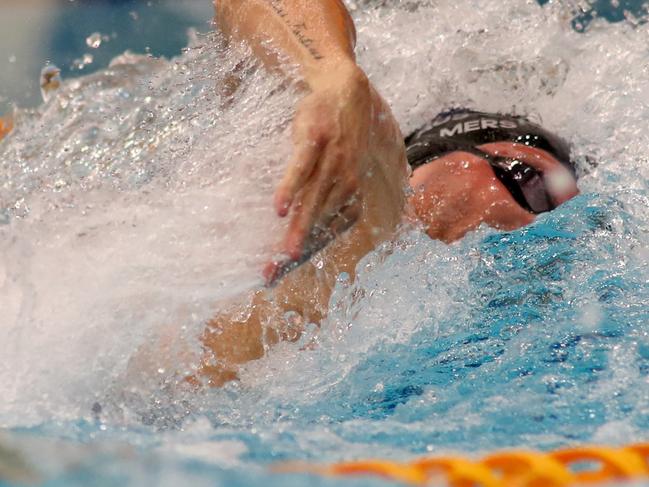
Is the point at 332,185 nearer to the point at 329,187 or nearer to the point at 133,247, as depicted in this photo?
the point at 329,187

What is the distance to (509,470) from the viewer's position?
24.5 inches

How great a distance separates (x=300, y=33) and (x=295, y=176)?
336mm

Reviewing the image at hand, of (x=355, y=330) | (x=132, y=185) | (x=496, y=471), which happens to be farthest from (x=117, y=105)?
(x=496, y=471)

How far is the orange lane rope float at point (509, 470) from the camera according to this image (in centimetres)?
58

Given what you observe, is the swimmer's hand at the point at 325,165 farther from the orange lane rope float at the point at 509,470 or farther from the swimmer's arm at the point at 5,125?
the swimmer's arm at the point at 5,125

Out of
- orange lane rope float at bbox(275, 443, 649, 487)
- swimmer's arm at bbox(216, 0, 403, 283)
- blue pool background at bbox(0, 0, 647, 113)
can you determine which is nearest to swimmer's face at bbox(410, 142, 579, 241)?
swimmer's arm at bbox(216, 0, 403, 283)

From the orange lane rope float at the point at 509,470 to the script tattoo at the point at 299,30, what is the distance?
672 mm

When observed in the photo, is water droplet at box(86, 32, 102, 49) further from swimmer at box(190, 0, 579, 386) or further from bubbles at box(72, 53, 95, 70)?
swimmer at box(190, 0, 579, 386)

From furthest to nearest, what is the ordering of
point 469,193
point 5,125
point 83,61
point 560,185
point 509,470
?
point 83,61 < point 5,125 < point 560,185 < point 469,193 < point 509,470

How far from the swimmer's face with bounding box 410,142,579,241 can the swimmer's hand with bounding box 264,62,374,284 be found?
1.37 ft

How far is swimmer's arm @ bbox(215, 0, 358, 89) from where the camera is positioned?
112 centimetres

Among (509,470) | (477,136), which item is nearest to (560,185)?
(477,136)

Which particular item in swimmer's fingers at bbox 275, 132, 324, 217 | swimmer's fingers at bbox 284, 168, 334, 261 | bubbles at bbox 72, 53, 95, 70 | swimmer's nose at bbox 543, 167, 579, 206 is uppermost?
bubbles at bbox 72, 53, 95, 70

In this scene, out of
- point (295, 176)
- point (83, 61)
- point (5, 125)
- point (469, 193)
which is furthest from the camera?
point (83, 61)
